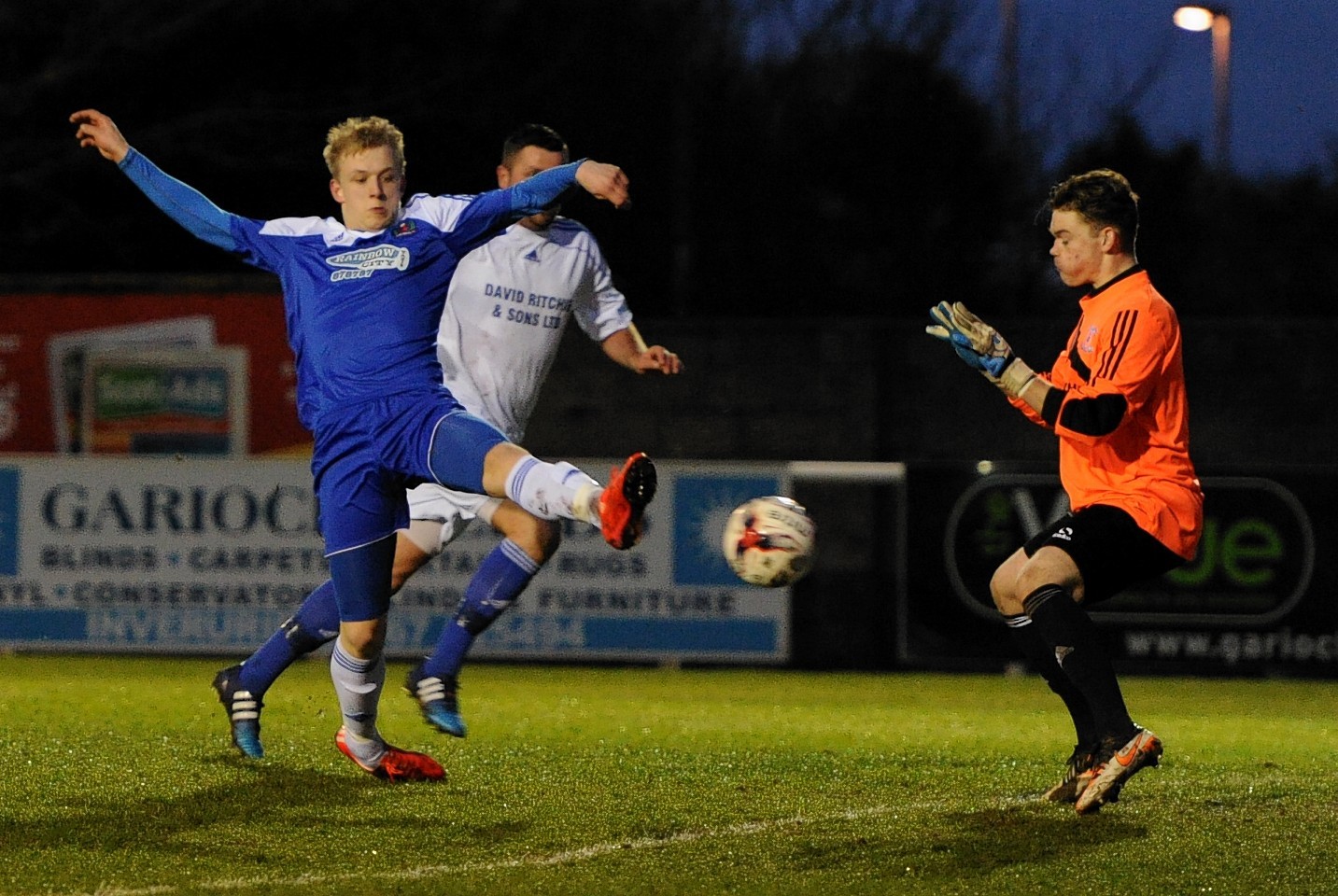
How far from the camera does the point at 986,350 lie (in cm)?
568

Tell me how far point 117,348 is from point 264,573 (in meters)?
2.79

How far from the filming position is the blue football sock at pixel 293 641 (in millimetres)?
6613

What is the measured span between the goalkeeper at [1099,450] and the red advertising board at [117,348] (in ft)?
26.4

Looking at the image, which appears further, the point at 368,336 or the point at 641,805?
the point at 641,805

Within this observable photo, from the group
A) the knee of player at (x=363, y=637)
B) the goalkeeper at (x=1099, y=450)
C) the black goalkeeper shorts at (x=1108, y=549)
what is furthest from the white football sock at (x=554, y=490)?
the black goalkeeper shorts at (x=1108, y=549)

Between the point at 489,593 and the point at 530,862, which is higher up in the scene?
the point at 489,593

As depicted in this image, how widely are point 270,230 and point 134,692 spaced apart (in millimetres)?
3729

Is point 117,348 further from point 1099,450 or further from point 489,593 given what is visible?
point 1099,450

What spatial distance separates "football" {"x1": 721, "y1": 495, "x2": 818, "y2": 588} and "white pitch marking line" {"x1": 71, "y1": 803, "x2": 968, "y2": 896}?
701mm

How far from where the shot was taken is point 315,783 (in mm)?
6172

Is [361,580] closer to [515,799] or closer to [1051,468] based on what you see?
[515,799]

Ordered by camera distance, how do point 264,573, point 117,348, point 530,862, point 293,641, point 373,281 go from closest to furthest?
point 530,862 < point 373,281 < point 293,641 < point 264,573 < point 117,348

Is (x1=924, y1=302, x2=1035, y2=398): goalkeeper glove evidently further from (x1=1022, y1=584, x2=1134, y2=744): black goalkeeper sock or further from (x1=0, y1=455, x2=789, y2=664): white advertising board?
(x1=0, y1=455, x2=789, y2=664): white advertising board

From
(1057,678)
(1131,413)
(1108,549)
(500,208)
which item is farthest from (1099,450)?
(500,208)
